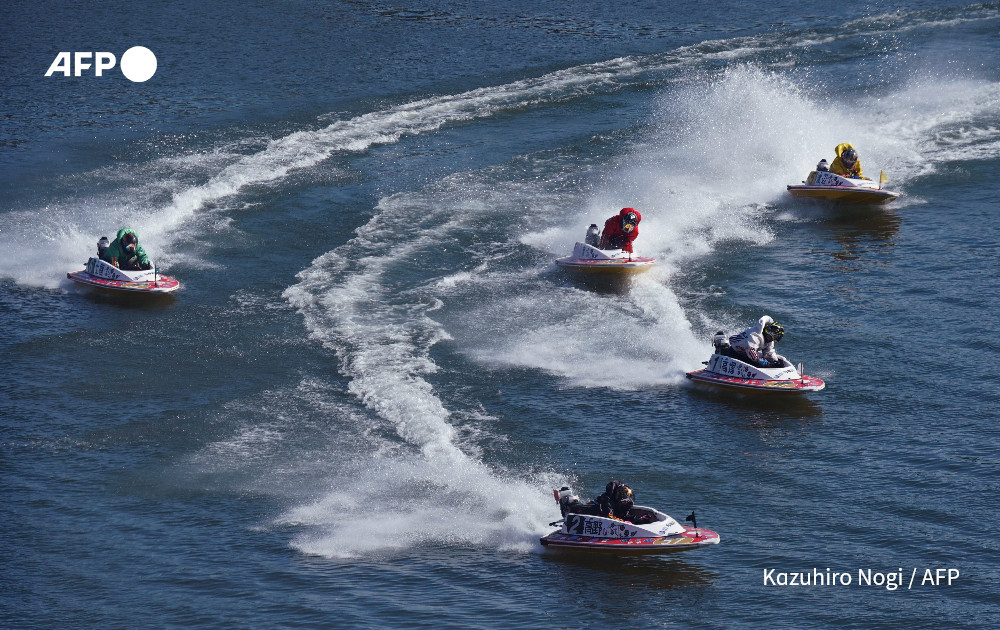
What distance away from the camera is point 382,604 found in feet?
108

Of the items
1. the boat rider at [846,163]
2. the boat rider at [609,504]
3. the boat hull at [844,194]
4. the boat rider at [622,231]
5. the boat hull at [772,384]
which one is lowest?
the boat rider at [609,504]

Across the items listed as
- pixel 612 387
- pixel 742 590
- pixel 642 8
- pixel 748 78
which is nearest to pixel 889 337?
pixel 612 387

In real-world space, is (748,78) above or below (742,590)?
above

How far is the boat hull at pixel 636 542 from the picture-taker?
34.8m

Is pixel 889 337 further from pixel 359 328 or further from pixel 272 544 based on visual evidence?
pixel 272 544

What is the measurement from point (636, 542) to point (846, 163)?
118 feet

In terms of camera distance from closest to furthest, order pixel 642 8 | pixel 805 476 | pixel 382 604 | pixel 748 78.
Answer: pixel 382 604 < pixel 805 476 < pixel 748 78 < pixel 642 8

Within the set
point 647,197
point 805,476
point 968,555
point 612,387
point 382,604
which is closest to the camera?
point 382,604

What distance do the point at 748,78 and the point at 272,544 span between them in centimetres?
5420

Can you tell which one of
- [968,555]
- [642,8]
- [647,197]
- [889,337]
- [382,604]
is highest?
[642,8]

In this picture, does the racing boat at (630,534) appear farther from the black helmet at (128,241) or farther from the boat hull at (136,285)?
the black helmet at (128,241)

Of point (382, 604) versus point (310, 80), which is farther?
point (310, 80)

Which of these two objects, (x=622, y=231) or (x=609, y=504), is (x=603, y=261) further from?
(x=609, y=504)

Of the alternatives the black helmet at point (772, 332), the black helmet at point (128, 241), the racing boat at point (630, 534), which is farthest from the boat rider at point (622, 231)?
the racing boat at point (630, 534)
